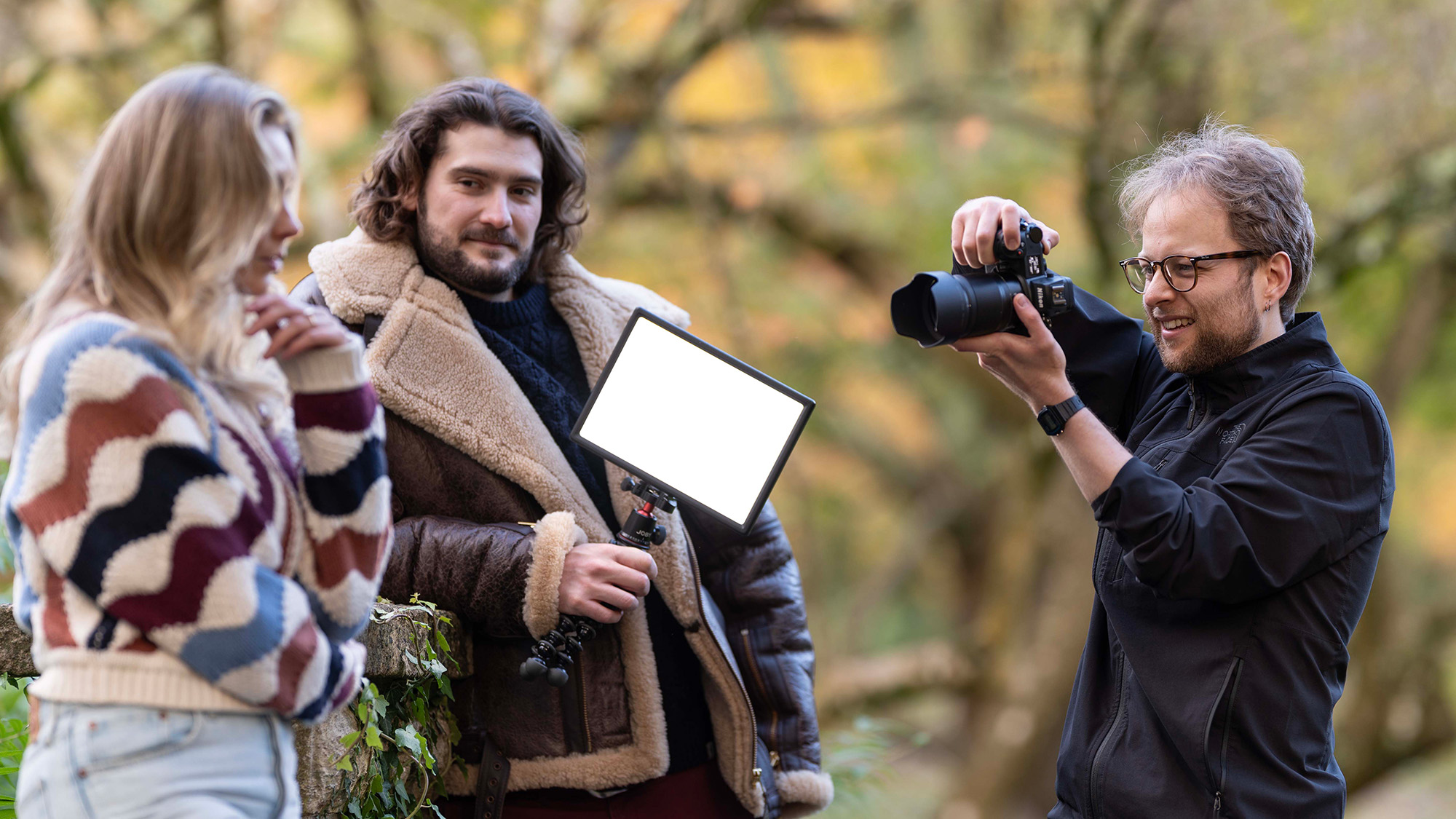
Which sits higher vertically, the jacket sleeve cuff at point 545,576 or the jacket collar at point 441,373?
the jacket collar at point 441,373

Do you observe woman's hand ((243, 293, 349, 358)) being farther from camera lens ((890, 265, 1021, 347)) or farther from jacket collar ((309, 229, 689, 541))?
camera lens ((890, 265, 1021, 347))

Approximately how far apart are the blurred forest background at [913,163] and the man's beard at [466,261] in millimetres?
2238

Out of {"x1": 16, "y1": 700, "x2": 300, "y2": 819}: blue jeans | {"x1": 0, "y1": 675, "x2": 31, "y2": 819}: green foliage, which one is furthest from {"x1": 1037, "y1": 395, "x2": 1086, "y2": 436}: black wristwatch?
{"x1": 0, "y1": 675, "x2": 31, "y2": 819}: green foliage

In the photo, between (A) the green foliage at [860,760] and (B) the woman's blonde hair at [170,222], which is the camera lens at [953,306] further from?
(A) the green foliage at [860,760]

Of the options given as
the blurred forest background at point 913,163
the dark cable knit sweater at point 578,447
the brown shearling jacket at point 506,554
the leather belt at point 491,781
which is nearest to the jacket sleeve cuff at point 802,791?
the brown shearling jacket at point 506,554

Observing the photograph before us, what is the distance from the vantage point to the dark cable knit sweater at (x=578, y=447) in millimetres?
2328

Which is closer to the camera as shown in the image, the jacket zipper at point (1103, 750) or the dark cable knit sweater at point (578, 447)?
the jacket zipper at point (1103, 750)

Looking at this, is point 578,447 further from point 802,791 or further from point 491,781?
point 802,791

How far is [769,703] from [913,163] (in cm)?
523

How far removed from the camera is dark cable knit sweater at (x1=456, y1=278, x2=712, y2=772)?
91.7 inches

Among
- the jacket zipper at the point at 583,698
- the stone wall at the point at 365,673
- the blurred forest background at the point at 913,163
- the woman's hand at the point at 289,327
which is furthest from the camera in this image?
the blurred forest background at the point at 913,163

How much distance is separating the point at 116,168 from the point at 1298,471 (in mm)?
1690

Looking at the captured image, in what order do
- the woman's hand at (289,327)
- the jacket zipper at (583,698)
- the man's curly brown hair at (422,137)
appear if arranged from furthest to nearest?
the man's curly brown hair at (422,137) → the jacket zipper at (583,698) → the woman's hand at (289,327)

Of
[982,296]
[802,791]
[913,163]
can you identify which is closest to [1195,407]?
[982,296]
